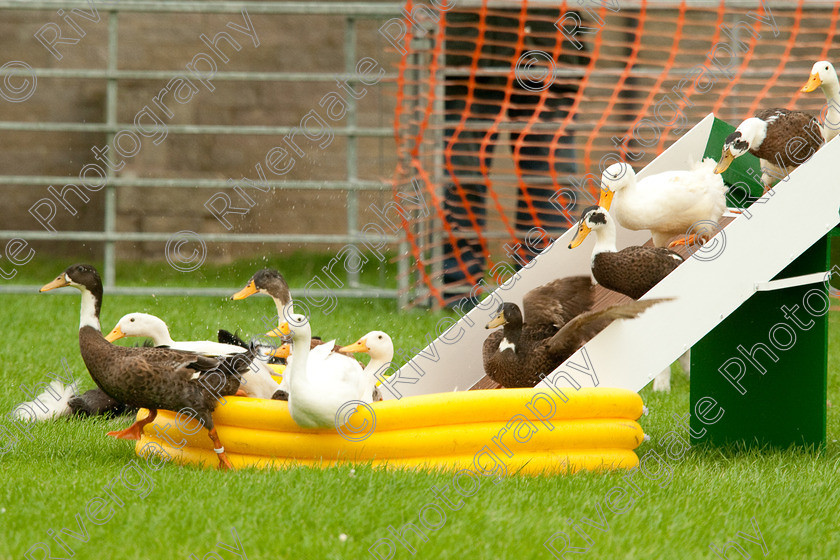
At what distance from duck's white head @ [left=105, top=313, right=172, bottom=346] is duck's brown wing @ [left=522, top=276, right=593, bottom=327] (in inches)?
51.2

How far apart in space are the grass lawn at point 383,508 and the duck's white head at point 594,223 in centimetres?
82

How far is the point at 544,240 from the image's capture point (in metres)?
6.66

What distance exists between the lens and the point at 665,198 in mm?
3725

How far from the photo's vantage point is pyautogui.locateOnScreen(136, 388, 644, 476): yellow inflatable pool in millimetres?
3096

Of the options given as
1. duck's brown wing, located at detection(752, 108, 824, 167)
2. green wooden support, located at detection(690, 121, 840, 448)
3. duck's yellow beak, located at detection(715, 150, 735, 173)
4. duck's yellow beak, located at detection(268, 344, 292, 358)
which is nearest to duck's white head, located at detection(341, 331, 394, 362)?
duck's yellow beak, located at detection(268, 344, 292, 358)

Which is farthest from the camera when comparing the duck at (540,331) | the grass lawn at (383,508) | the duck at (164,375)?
the duck at (540,331)

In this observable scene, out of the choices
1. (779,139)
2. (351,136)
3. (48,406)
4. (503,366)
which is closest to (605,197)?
(779,139)

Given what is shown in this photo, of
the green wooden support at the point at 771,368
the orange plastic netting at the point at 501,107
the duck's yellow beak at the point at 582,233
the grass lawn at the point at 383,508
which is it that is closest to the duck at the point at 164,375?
the grass lawn at the point at 383,508

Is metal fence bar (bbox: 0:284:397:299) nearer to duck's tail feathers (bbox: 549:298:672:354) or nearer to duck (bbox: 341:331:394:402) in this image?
duck (bbox: 341:331:394:402)

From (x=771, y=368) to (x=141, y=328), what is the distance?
2256mm

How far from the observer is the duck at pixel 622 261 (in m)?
3.54

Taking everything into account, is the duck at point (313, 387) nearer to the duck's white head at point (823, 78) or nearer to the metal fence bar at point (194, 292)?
the duck's white head at point (823, 78)

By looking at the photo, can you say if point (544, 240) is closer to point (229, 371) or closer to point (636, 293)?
point (636, 293)

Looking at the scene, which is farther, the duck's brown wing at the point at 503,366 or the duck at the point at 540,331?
the duck's brown wing at the point at 503,366
